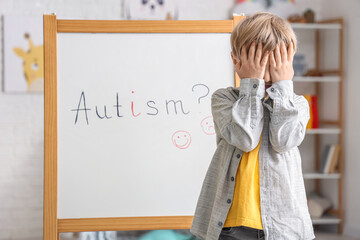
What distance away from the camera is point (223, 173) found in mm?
1397

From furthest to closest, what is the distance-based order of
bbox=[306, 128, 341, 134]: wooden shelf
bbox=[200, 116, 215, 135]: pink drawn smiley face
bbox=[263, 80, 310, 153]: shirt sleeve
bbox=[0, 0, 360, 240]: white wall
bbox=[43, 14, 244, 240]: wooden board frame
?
bbox=[306, 128, 341, 134]: wooden shelf, bbox=[0, 0, 360, 240]: white wall, bbox=[200, 116, 215, 135]: pink drawn smiley face, bbox=[43, 14, 244, 240]: wooden board frame, bbox=[263, 80, 310, 153]: shirt sleeve

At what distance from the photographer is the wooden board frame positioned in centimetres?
176

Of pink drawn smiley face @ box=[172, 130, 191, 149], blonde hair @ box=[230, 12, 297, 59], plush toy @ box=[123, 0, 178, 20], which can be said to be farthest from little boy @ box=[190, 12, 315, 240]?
plush toy @ box=[123, 0, 178, 20]

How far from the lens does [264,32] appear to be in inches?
53.6

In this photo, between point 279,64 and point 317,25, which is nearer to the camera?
point 279,64

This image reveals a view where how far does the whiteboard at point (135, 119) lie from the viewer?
1.79 m

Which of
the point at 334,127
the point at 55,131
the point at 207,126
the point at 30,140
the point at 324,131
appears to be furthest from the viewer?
the point at 334,127

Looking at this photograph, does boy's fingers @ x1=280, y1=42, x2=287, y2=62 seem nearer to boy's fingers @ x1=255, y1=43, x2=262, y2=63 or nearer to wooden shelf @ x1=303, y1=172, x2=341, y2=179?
boy's fingers @ x1=255, y1=43, x2=262, y2=63

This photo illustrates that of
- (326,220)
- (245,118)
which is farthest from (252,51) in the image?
(326,220)

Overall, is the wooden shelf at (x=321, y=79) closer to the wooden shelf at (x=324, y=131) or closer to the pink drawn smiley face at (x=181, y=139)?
the wooden shelf at (x=324, y=131)

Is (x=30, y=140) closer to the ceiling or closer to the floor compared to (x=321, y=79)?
closer to the floor

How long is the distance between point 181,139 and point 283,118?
1.92 feet

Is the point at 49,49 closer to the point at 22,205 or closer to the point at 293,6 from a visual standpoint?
the point at 22,205

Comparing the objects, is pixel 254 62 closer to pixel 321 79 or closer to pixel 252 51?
pixel 252 51
